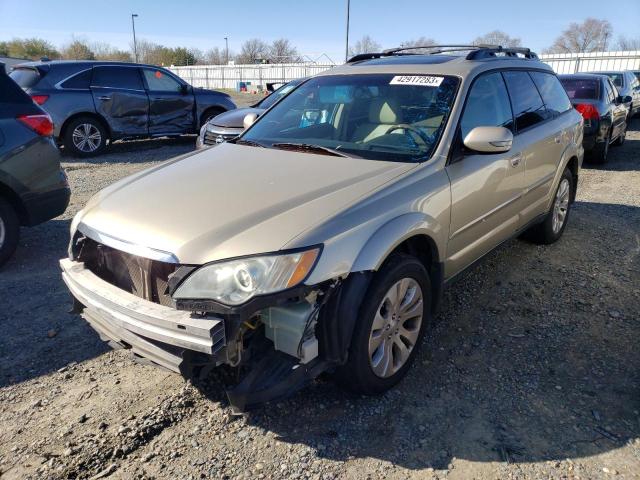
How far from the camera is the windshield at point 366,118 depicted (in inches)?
126

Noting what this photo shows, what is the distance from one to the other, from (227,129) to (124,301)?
580 centimetres

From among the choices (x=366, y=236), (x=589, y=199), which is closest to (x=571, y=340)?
(x=366, y=236)

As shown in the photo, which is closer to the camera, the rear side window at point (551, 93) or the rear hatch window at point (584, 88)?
the rear side window at point (551, 93)

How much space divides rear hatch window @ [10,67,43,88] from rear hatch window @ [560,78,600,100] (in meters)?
9.78

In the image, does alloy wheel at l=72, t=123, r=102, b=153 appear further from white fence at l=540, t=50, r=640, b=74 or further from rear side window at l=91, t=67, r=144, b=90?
white fence at l=540, t=50, r=640, b=74

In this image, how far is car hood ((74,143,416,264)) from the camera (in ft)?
7.45

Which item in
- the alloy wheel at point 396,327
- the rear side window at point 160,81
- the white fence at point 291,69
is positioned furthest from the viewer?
the white fence at point 291,69

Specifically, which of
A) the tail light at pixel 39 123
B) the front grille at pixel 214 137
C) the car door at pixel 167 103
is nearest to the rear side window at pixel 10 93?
the tail light at pixel 39 123

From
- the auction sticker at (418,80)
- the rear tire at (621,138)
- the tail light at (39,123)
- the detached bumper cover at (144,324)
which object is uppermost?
the auction sticker at (418,80)

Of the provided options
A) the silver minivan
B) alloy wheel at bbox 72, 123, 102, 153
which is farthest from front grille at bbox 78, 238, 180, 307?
alloy wheel at bbox 72, 123, 102, 153

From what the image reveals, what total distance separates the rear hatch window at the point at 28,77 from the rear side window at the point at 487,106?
8679 mm

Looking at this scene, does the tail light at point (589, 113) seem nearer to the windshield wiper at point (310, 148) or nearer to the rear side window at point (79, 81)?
the windshield wiper at point (310, 148)

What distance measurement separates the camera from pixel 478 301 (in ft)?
13.0

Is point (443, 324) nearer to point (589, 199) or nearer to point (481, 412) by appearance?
point (481, 412)
